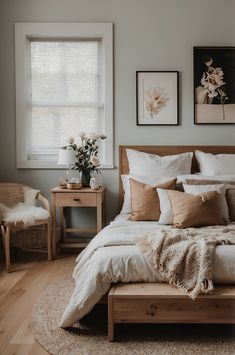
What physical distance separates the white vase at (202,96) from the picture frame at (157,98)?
0.22 metres

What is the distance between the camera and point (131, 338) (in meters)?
2.54

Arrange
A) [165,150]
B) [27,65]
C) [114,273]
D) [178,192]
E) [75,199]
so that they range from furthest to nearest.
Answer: [27,65] < [165,150] < [75,199] < [178,192] < [114,273]

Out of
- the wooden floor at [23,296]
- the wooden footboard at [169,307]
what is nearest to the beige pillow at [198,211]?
the wooden footboard at [169,307]

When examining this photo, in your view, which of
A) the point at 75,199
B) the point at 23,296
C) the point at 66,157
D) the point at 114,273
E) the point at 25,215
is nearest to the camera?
the point at 114,273

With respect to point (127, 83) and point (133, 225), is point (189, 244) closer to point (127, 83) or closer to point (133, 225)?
point (133, 225)

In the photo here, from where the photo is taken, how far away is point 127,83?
4684mm

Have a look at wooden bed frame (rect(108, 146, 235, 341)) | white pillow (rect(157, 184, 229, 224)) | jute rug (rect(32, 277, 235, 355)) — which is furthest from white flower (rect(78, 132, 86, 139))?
wooden bed frame (rect(108, 146, 235, 341))

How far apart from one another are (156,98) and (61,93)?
1.04 meters

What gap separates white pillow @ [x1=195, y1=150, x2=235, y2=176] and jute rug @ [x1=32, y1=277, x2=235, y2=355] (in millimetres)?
1882

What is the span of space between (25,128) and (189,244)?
8.82 ft

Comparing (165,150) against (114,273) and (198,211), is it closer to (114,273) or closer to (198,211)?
(198,211)

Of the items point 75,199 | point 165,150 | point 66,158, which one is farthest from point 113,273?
point 165,150

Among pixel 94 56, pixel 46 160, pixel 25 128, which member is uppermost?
pixel 94 56

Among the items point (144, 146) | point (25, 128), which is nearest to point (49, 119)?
point (25, 128)
